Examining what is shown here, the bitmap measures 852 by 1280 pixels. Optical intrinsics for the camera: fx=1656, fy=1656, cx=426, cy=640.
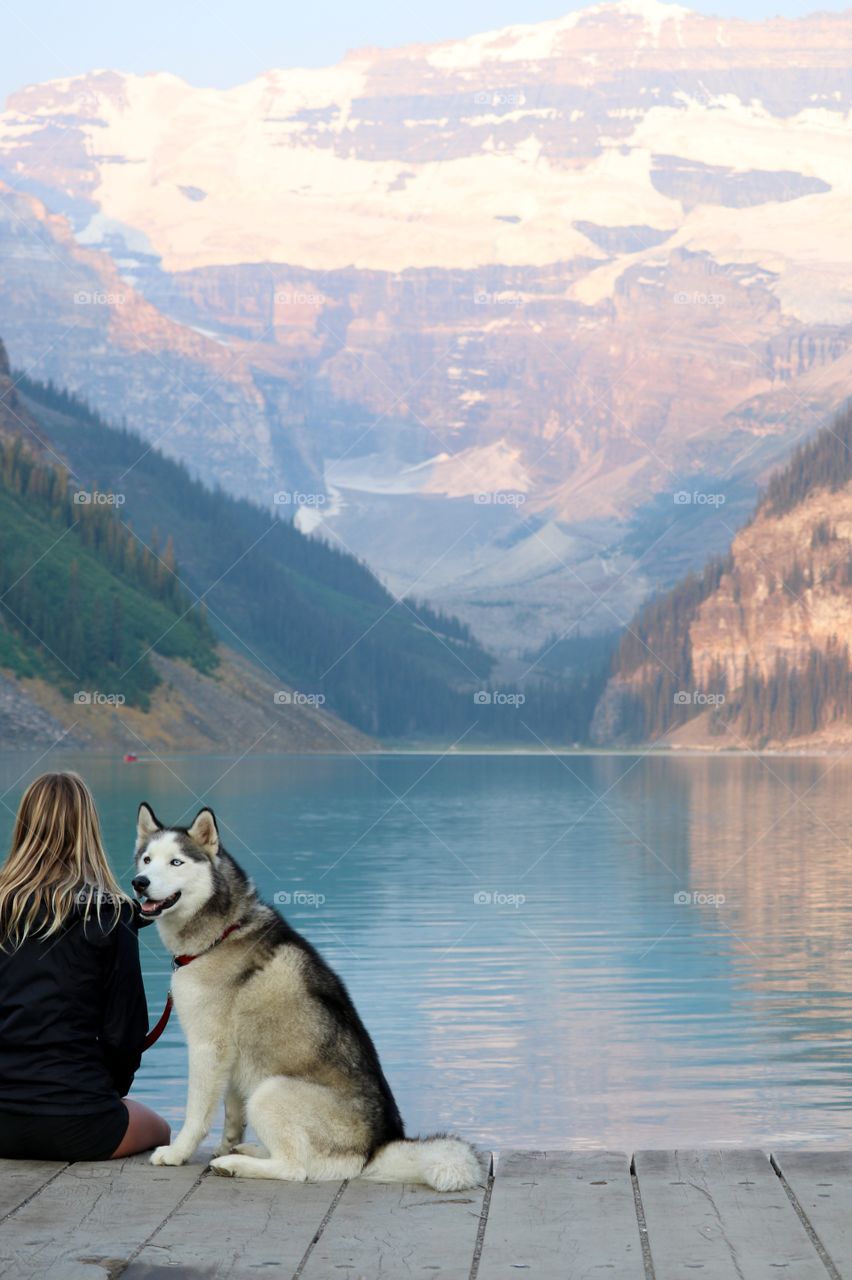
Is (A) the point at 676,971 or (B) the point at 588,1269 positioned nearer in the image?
(B) the point at 588,1269

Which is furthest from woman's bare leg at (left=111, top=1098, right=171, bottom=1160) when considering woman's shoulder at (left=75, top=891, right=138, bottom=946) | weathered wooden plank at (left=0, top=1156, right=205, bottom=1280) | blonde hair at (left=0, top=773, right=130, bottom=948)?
blonde hair at (left=0, top=773, right=130, bottom=948)

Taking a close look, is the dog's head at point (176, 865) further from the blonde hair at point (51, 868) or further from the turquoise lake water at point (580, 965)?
the turquoise lake water at point (580, 965)

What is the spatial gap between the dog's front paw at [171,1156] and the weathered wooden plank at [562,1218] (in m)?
1.75

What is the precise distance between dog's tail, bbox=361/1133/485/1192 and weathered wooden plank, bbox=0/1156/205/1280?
3.39ft

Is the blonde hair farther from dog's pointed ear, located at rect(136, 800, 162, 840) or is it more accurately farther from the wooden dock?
the wooden dock

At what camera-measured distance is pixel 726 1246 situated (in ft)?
24.2

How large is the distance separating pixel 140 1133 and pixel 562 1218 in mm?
2704

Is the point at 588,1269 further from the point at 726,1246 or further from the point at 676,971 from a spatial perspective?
the point at 676,971

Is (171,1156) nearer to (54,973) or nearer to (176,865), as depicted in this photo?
(54,973)

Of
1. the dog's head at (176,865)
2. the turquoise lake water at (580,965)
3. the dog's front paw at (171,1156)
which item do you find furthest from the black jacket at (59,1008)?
the turquoise lake water at (580,965)

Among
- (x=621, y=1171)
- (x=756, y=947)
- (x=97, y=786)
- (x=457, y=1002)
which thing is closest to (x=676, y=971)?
(x=756, y=947)

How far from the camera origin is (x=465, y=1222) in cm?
788

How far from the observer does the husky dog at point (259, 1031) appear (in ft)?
28.8

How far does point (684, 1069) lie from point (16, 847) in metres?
15.1
